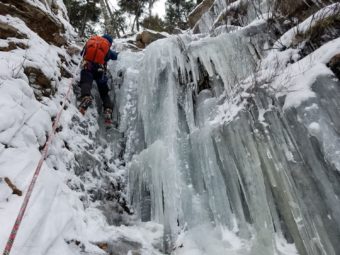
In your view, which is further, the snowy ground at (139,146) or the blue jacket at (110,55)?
the blue jacket at (110,55)

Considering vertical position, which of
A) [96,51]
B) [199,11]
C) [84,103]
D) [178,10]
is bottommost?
[84,103]

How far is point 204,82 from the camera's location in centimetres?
550

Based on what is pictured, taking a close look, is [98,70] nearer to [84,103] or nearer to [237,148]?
A: [84,103]

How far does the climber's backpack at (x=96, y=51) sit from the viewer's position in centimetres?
561

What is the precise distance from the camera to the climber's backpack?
561 centimetres

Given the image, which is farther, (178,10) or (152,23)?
(178,10)

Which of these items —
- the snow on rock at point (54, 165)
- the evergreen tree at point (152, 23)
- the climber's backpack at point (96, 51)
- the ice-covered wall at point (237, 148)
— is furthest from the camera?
the evergreen tree at point (152, 23)

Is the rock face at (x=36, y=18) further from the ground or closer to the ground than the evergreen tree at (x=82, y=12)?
closer to the ground

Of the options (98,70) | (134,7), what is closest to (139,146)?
(98,70)

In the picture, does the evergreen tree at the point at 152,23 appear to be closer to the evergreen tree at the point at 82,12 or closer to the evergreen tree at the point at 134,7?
the evergreen tree at the point at 134,7

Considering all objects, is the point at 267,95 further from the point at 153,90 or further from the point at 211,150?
the point at 153,90

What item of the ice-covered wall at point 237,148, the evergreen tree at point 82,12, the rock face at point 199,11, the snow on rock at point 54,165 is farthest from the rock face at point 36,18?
the evergreen tree at point 82,12

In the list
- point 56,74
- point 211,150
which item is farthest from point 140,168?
point 56,74

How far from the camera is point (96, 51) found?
5621 mm
